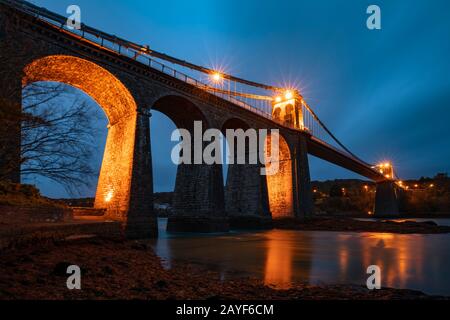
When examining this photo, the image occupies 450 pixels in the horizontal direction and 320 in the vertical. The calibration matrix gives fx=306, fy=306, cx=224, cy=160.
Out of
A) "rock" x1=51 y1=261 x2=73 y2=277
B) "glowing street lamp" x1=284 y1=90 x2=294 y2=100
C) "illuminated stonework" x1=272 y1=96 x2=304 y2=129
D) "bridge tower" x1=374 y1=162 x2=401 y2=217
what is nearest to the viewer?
"rock" x1=51 y1=261 x2=73 y2=277

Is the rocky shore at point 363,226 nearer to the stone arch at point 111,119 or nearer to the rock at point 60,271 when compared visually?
the stone arch at point 111,119

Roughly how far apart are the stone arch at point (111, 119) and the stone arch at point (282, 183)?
1913 cm

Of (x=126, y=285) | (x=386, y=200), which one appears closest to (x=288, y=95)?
(x=126, y=285)

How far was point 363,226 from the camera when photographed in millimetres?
30453

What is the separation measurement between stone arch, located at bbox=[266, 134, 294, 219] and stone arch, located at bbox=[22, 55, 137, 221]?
62.8 ft

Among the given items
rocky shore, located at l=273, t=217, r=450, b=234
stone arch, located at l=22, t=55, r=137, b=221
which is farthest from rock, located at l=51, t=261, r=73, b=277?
rocky shore, located at l=273, t=217, r=450, b=234

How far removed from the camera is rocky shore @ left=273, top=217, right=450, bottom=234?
27345 mm

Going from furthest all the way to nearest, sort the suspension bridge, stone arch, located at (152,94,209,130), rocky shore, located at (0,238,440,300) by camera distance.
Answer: stone arch, located at (152,94,209,130) → the suspension bridge → rocky shore, located at (0,238,440,300)

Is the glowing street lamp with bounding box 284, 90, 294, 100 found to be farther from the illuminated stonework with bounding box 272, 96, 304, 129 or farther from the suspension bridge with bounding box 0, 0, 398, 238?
the suspension bridge with bounding box 0, 0, 398, 238

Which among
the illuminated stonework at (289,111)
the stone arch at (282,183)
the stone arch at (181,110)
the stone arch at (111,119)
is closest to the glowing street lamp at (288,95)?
the illuminated stonework at (289,111)

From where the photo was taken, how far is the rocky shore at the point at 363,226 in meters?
27.3

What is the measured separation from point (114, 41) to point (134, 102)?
3920 millimetres

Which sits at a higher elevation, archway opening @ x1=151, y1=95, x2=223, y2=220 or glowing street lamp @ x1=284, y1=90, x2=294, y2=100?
glowing street lamp @ x1=284, y1=90, x2=294, y2=100
